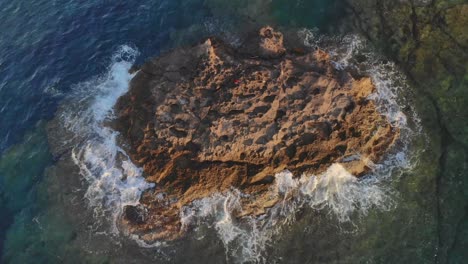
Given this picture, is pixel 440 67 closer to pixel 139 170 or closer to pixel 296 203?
pixel 296 203

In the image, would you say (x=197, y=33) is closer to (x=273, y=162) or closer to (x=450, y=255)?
(x=273, y=162)

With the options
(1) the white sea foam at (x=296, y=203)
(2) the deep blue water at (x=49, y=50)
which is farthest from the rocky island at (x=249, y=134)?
(2) the deep blue water at (x=49, y=50)

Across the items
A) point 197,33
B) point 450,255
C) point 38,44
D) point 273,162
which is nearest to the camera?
point 450,255

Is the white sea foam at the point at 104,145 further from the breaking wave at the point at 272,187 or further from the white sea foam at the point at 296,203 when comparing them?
the white sea foam at the point at 296,203

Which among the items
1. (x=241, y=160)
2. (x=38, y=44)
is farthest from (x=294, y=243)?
(x=38, y=44)

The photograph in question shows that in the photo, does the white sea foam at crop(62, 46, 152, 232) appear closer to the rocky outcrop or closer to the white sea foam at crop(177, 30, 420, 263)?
the white sea foam at crop(177, 30, 420, 263)

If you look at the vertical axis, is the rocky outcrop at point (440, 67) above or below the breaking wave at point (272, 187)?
above
